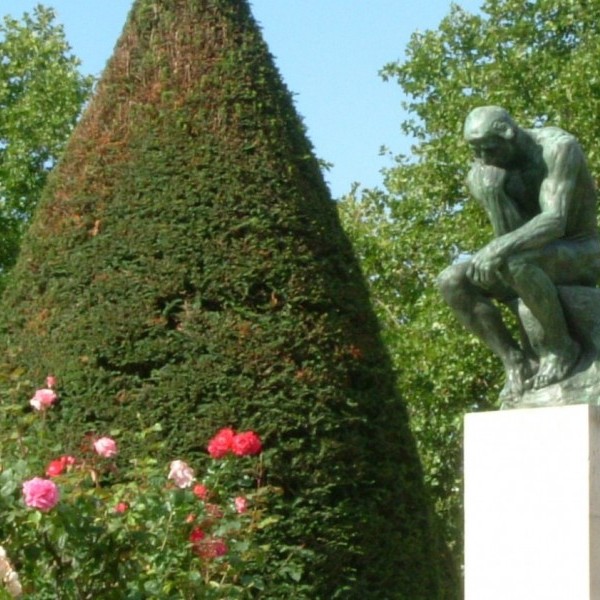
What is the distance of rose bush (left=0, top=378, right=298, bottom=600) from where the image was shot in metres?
6.91

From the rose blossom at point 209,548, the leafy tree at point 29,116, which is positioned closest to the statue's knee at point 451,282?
the rose blossom at point 209,548

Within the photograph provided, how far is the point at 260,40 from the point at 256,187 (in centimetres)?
118

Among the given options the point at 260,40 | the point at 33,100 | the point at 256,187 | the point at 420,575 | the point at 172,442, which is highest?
the point at 33,100

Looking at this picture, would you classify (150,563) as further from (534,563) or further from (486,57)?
(486,57)

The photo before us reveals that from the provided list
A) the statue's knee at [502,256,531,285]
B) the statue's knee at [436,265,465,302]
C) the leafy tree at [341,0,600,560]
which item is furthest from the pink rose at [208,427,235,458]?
the leafy tree at [341,0,600,560]

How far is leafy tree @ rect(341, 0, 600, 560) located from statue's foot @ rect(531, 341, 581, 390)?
8840 millimetres

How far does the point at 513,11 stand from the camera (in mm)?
19125

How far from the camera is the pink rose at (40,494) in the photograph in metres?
6.54

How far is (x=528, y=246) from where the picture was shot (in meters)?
6.81

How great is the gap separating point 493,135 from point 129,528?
2.40m

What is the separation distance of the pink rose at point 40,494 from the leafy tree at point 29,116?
13.2m

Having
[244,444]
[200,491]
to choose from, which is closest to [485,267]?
[244,444]

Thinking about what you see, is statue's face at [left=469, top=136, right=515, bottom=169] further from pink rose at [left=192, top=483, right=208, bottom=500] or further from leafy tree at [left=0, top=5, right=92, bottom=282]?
leafy tree at [left=0, top=5, right=92, bottom=282]

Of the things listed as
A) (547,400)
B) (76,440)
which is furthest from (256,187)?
(547,400)
